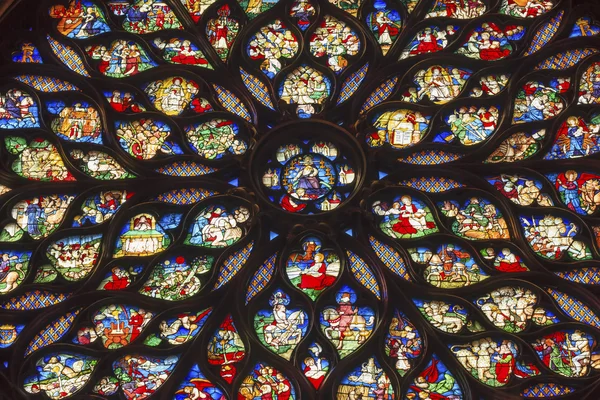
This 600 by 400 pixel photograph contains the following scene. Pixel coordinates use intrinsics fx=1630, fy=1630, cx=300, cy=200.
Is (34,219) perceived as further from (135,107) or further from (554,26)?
(554,26)

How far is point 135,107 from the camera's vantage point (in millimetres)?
15820

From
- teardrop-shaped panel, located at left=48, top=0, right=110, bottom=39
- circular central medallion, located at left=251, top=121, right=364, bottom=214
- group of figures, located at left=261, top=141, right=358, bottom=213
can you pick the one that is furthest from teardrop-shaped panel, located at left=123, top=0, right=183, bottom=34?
group of figures, located at left=261, top=141, right=358, bottom=213

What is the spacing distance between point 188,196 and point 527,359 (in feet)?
11.6

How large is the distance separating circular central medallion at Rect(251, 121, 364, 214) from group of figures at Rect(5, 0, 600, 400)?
0.02 m

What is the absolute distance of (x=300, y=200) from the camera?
49.7ft

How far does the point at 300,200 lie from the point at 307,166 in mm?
427

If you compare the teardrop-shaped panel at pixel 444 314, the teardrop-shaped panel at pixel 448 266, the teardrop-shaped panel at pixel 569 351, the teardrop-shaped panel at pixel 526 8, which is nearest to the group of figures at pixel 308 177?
the teardrop-shaped panel at pixel 448 266

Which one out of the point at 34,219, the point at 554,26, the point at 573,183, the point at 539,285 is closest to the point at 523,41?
the point at 554,26

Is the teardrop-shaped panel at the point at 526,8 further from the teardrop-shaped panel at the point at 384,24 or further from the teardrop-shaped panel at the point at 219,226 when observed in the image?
the teardrop-shaped panel at the point at 219,226

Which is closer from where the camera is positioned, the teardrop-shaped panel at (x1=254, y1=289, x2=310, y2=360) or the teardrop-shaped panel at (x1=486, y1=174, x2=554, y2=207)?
the teardrop-shaped panel at (x1=254, y1=289, x2=310, y2=360)

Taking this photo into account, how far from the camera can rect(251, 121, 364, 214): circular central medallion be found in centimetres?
1520

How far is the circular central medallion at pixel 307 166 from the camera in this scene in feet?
49.9

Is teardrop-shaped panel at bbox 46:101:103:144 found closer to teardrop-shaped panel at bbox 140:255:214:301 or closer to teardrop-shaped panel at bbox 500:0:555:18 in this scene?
teardrop-shaped panel at bbox 140:255:214:301

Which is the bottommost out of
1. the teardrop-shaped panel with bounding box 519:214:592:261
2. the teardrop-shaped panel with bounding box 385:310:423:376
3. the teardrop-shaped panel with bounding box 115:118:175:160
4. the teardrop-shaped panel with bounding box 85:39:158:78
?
the teardrop-shaped panel with bounding box 385:310:423:376
